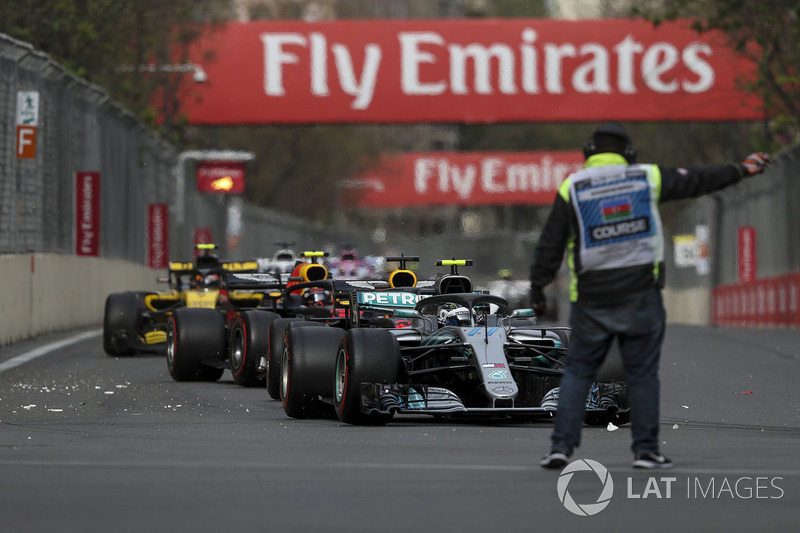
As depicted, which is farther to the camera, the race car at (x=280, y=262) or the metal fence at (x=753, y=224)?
the metal fence at (x=753, y=224)

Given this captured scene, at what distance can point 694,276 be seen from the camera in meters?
53.1

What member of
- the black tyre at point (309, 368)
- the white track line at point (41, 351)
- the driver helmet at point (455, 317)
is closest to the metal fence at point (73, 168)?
the white track line at point (41, 351)

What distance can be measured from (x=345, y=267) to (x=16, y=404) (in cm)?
1681

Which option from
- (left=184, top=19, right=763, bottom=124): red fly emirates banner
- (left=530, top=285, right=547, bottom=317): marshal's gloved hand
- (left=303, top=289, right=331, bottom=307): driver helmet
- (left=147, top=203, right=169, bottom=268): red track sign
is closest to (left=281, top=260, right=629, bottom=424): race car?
(left=530, top=285, right=547, bottom=317): marshal's gloved hand

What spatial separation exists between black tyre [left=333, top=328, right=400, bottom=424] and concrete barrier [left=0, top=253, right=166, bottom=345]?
429 inches

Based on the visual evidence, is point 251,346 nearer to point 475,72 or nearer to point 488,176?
point 475,72

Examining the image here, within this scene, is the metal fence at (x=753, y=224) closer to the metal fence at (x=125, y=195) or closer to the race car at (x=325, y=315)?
the metal fence at (x=125, y=195)

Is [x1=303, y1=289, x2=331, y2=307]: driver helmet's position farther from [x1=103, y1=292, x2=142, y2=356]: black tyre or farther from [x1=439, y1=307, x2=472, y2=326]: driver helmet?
[x1=439, y1=307, x2=472, y2=326]: driver helmet

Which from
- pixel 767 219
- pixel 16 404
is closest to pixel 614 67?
pixel 767 219

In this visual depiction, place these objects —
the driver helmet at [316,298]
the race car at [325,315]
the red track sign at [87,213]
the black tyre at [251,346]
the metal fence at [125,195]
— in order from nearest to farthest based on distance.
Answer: the race car at [325,315] → the black tyre at [251,346] → the driver helmet at [316,298] → the metal fence at [125,195] → the red track sign at [87,213]

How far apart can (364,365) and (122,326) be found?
9923mm

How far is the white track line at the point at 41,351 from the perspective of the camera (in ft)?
63.6

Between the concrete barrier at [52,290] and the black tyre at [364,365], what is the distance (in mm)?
10893

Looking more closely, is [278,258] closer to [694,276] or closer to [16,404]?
[16,404]
